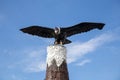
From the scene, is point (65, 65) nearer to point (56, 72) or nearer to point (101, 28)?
point (56, 72)

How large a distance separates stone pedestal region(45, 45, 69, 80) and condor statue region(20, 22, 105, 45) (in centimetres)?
57

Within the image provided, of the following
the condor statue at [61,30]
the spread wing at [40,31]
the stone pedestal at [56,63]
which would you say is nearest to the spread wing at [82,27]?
the condor statue at [61,30]

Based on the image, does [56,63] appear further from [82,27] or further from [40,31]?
[82,27]

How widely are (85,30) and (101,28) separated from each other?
0.74m

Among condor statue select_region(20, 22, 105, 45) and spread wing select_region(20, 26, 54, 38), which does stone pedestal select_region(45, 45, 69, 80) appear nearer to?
condor statue select_region(20, 22, 105, 45)

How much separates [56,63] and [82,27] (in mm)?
2226

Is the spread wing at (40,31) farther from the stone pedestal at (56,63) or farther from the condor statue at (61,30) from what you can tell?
the stone pedestal at (56,63)

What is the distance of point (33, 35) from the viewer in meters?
13.1

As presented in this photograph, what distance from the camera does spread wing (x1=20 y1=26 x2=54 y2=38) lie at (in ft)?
41.1

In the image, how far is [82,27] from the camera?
12.7 m

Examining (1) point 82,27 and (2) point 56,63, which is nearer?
(2) point 56,63

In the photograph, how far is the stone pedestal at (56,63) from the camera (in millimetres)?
11312

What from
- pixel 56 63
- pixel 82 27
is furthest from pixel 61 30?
pixel 56 63

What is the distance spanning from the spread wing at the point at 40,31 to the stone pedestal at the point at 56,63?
0.91 m
